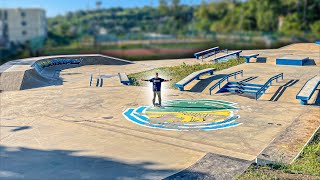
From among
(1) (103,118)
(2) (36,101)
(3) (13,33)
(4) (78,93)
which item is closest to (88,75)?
(4) (78,93)

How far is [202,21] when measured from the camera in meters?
44.2

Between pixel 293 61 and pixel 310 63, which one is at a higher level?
pixel 293 61

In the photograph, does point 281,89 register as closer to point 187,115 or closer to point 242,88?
point 242,88

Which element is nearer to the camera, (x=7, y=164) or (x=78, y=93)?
(x=7, y=164)

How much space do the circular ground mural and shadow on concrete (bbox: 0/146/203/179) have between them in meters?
3.03

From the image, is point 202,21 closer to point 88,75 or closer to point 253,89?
point 88,75

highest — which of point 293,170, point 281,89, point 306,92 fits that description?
point 306,92

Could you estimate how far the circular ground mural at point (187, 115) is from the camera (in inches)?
420

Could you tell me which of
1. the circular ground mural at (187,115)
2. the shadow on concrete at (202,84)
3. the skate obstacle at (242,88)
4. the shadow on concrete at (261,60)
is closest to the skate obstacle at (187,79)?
the shadow on concrete at (202,84)

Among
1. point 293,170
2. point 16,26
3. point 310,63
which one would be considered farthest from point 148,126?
point 310,63

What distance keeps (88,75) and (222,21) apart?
28.2 metres

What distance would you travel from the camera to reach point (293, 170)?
6.73 metres

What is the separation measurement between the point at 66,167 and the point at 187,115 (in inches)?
208

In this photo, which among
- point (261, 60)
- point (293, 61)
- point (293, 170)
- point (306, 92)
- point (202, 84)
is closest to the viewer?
point (293, 170)
